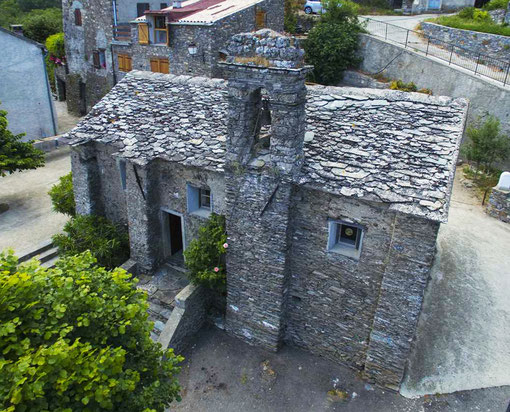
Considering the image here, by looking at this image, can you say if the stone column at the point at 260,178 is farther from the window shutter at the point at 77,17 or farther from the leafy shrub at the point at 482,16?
the leafy shrub at the point at 482,16

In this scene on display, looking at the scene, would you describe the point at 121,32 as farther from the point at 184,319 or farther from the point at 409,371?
the point at 409,371

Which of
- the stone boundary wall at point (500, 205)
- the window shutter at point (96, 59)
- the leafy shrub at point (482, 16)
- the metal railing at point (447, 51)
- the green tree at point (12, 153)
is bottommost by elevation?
the stone boundary wall at point (500, 205)

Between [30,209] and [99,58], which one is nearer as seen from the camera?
[30,209]

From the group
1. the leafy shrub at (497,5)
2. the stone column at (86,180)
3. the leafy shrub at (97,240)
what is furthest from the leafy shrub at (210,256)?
the leafy shrub at (497,5)

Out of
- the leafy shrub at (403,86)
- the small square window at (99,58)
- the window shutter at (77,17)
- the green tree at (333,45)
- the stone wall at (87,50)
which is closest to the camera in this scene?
the leafy shrub at (403,86)

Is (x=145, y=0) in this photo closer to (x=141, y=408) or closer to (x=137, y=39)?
(x=137, y=39)

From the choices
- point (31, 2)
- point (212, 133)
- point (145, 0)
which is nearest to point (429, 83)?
point (212, 133)

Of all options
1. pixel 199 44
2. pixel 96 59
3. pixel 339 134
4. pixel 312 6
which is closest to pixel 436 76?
pixel 199 44
